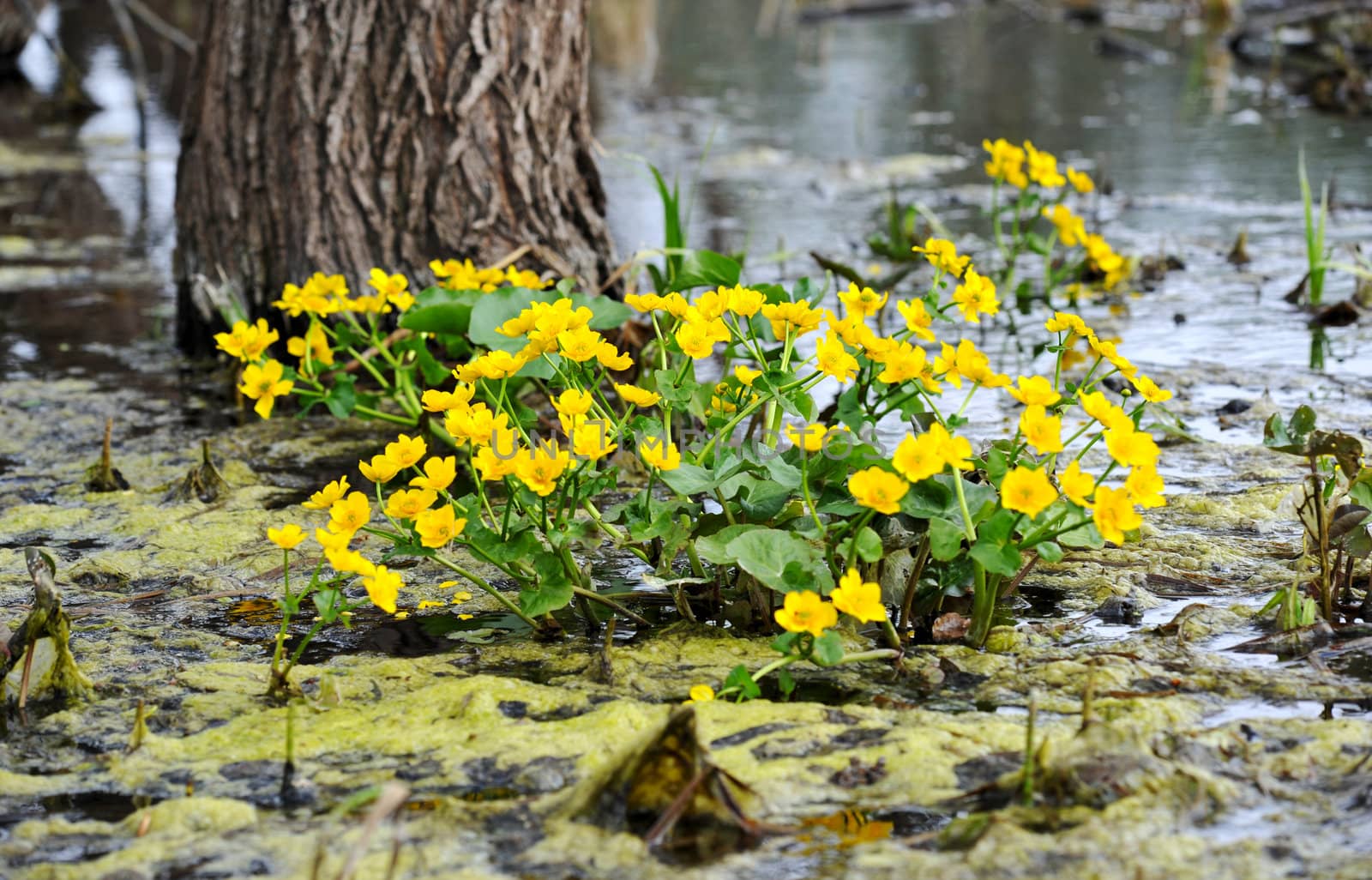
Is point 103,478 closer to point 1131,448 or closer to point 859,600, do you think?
point 859,600

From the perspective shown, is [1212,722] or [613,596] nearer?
[1212,722]

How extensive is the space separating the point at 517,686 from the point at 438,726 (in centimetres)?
14

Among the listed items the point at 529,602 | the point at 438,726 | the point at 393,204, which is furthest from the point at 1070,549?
the point at 393,204

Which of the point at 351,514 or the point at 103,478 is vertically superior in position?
the point at 351,514

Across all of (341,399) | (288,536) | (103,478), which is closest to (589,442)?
(288,536)

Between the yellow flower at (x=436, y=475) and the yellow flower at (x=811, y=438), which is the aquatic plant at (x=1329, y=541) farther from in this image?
the yellow flower at (x=436, y=475)

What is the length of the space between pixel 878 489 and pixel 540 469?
40 centimetres

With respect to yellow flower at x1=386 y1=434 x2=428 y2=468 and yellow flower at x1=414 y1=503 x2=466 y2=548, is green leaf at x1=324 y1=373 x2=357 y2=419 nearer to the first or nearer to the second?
yellow flower at x1=386 y1=434 x2=428 y2=468

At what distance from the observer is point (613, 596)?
1904 millimetres

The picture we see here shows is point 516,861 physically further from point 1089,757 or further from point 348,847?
point 1089,757

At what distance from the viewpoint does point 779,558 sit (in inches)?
67.5

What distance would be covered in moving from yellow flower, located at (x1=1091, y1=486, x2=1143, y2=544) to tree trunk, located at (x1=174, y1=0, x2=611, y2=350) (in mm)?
1935

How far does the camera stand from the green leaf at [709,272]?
263 cm

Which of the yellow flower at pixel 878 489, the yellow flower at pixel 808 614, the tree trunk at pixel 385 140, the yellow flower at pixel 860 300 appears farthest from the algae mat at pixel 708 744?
the tree trunk at pixel 385 140
